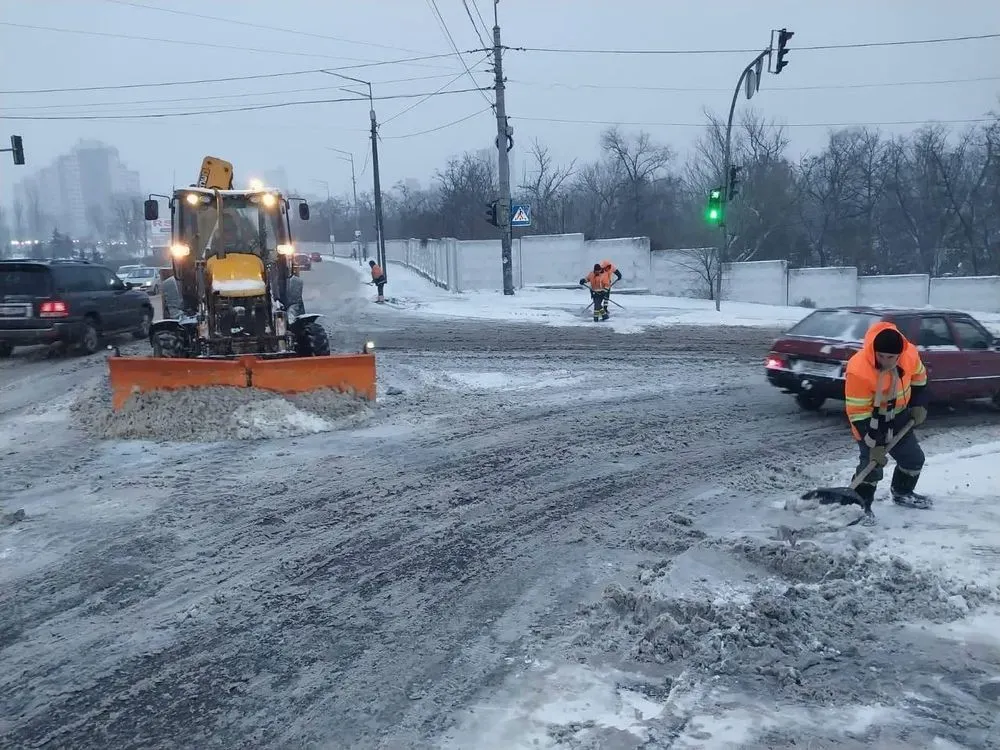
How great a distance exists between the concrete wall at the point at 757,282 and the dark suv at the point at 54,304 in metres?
26.3

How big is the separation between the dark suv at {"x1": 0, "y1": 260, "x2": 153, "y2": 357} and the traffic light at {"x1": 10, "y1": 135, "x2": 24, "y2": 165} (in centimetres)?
1537

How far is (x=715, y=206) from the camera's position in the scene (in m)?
24.8

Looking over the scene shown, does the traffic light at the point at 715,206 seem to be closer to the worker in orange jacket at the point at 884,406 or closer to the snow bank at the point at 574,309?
the snow bank at the point at 574,309

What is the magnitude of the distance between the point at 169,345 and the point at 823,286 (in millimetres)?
30215

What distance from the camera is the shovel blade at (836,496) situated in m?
6.87

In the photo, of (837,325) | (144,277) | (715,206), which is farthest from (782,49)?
(144,277)

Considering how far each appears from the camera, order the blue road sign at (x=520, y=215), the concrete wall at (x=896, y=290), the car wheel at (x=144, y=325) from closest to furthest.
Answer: the car wheel at (x=144, y=325), the blue road sign at (x=520, y=215), the concrete wall at (x=896, y=290)

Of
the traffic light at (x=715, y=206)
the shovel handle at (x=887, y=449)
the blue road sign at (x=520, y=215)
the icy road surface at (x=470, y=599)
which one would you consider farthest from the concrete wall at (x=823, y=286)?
the shovel handle at (x=887, y=449)

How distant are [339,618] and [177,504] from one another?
287 cm

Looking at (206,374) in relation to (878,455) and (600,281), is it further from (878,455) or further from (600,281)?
(600,281)

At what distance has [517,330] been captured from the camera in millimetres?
22453

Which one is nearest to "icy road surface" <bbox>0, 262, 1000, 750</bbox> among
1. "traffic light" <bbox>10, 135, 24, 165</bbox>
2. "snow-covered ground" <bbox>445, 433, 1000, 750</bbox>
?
"snow-covered ground" <bbox>445, 433, 1000, 750</bbox>

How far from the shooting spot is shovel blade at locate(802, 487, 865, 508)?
687cm

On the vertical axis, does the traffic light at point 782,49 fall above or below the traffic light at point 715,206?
above
